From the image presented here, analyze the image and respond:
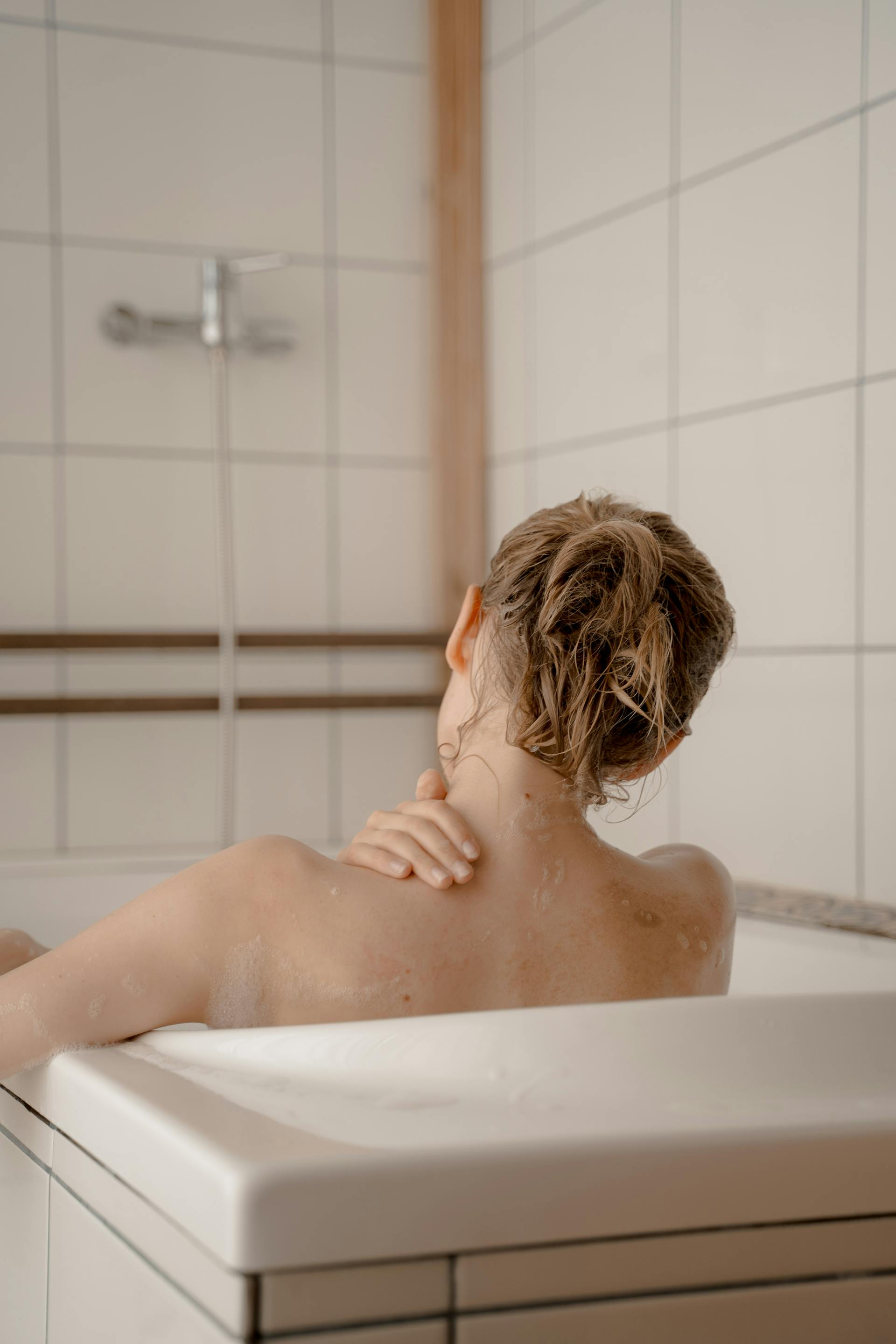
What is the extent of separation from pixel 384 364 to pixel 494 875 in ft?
5.82

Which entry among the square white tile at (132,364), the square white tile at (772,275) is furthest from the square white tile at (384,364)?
the square white tile at (772,275)

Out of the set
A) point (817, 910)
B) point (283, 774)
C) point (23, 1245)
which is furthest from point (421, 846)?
point (283, 774)

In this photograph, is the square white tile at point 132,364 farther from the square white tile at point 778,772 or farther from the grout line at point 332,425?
the square white tile at point 778,772

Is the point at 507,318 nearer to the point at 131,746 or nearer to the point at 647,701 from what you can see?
A: the point at 131,746

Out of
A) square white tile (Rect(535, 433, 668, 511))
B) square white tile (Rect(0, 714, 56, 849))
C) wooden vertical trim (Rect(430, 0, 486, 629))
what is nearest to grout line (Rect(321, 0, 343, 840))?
wooden vertical trim (Rect(430, 0, 486, 629))

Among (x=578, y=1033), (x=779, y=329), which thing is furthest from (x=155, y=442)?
(x=578, y=1033)

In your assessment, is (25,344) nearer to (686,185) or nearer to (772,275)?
(686,185)

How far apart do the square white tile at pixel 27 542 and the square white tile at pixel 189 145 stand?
0.45 m

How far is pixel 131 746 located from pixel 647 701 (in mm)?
1595

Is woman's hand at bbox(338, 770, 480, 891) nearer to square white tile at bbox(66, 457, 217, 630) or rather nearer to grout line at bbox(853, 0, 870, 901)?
grout line at bbox(853, 0, 870, 901)

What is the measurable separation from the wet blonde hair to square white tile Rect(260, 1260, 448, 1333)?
1.32 ft

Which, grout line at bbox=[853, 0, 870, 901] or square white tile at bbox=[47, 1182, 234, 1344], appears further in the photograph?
grout line at bbox=[853, 0, 870, 901]

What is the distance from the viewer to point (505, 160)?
2.46 m

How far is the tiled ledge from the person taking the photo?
4.74ft
